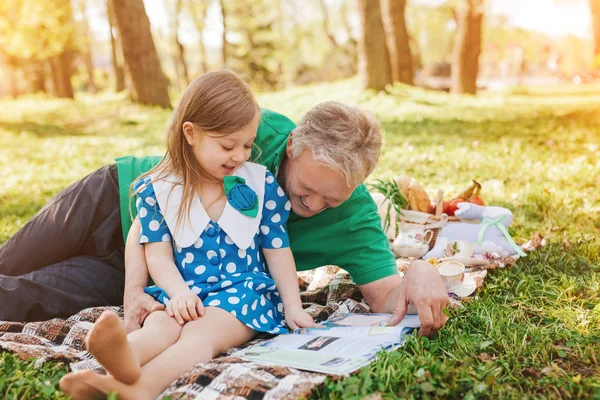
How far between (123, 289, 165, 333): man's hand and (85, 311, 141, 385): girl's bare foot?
551 millimetres

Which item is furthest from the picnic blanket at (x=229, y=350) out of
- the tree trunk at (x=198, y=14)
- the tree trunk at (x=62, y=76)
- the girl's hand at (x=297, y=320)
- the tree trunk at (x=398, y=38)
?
the tree trunk at (x=198, y=14)

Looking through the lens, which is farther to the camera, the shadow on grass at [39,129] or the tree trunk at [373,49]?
the shadow on grass at [39,129]

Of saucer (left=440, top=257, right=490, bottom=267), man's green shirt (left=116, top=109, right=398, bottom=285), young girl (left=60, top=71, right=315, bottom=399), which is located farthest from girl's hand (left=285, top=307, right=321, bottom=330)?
saucer (left=440, top=257, right=490, bottom=267)

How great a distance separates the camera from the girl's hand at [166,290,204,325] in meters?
2.41

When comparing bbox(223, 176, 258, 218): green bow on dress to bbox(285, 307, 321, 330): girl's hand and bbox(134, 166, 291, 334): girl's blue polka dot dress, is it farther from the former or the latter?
bbox(285, 307, 321, 330): girl's hand

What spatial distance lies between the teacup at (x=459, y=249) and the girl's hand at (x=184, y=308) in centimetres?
189

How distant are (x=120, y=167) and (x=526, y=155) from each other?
497cm

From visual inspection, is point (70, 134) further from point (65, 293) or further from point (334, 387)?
point (334, 387)

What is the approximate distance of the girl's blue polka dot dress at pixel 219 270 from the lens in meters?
2.58

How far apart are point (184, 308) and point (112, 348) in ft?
1.78

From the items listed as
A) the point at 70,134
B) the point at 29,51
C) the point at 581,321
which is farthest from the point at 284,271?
the point at 29,51

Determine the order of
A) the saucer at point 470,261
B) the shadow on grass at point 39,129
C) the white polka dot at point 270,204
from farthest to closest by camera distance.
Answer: the shadow on grass at point 39,129 → the saucer at point 470,261 → the white polka dot at point 270,204

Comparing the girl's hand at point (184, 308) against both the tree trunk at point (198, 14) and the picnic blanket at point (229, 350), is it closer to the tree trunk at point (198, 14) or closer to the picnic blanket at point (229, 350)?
the picnic blanket at point (229, 350)

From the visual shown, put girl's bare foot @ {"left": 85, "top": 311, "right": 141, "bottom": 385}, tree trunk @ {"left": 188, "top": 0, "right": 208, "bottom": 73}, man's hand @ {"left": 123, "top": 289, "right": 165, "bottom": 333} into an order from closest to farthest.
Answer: girl's bare foot @ {"left": 85, "top": 311, "right": 141, "bottom": 385}
man's hand @ {"left": 123, "top": 289, "right": 165, "bottom": 333}
tree trunk @ {"left": 188, "top": 0, "right": 208, "bottom": 73}
